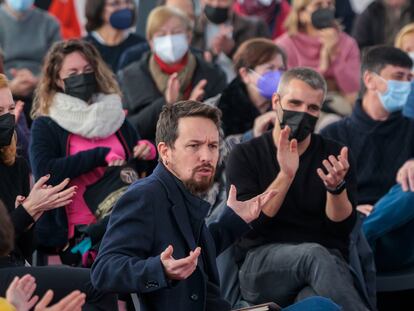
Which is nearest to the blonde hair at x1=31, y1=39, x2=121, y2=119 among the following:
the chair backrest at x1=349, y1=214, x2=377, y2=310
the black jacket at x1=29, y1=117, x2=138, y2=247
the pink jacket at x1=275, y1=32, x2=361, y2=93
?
the black jacket at x1=29, y1=117, x2=138, y2=247

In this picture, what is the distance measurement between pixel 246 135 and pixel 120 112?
2.96ft

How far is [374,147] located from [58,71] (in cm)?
182

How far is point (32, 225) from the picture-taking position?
4.78 m

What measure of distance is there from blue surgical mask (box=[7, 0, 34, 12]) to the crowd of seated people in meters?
0.01

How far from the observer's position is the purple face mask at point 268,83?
6535 mm

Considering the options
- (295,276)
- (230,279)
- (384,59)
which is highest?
(384,59)

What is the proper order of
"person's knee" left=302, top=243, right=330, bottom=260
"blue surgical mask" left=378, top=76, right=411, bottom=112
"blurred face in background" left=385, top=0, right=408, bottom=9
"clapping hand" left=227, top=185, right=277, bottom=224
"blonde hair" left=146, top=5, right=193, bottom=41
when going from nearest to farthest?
"clapping hand" left=227, top=185, right=277, bottom=224 → "person's knee" left=302, top=243, right=330, bottom=260 → "blue surgical mask" left=378, top=76, right=411, bottom=112 → "blonde hair" left=146, top=5, right=193, bottom=41 → "blurred face in background" left=385, top=0, right=408, bottom=9

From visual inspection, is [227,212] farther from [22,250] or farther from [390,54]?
[390,54]

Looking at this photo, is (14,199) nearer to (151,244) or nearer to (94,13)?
(151,244)

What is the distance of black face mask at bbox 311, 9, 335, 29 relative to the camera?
801 cm

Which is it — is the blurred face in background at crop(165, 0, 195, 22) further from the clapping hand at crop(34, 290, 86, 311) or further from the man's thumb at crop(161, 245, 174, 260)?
the clapping hand at crop(34, 290, 86, 311)

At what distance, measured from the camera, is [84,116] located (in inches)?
221

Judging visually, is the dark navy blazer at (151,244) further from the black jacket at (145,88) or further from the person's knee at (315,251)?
the black jacket at (145,88)

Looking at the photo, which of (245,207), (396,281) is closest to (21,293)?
(245,207)
